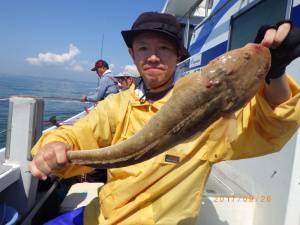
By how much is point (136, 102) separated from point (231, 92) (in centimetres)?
106

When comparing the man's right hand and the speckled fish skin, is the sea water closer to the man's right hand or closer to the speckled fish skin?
the man's right hand

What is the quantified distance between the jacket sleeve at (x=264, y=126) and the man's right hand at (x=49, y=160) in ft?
4.23

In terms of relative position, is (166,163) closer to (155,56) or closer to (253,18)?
(155,56)

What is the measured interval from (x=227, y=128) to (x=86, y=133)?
122cm

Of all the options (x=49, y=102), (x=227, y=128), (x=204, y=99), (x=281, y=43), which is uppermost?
(x=281, y=43)

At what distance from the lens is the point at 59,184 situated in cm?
500

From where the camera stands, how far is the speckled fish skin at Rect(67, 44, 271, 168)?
190 cm

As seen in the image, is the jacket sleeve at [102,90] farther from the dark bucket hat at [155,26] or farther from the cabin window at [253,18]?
the dark bucket hat at [155,26]

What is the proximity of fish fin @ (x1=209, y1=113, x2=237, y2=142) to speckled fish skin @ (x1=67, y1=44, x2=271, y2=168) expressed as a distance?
0.06 metres

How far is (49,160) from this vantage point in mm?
2172

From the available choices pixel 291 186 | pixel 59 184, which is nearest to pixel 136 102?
pixel 291 186

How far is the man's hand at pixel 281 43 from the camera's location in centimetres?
207

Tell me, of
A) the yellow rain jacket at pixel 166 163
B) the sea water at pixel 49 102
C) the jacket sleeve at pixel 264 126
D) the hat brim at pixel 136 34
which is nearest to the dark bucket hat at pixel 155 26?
the hat brim at pixel 136 34

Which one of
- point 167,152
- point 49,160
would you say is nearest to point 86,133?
point 49,160
